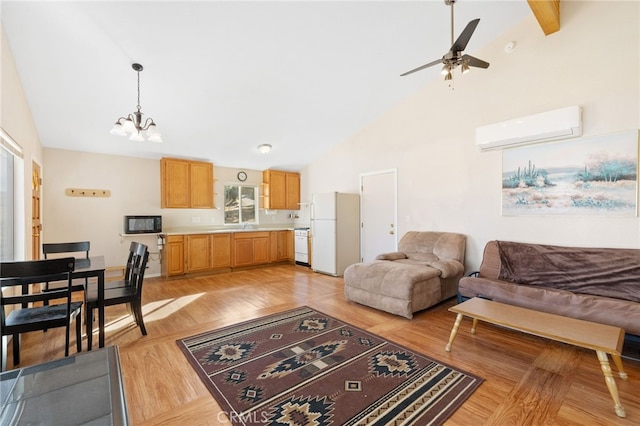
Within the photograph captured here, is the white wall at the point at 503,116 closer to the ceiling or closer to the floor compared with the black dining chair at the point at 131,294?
closer to the ceiling

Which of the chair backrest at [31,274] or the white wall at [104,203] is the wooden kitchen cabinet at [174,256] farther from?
the chair backrest at [31,274]

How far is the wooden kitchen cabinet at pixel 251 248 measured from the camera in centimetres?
596

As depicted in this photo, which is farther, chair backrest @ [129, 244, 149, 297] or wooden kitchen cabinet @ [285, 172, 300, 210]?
wooden kitchen cabinet @ [285, 172, 300, 210]

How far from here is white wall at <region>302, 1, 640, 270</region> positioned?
9.57 ft

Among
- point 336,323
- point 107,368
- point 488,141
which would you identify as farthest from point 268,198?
point 107,368

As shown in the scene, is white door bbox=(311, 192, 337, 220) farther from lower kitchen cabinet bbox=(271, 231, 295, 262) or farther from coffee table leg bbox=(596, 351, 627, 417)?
coffee table leg bbox=(596, 351, 627, 417)

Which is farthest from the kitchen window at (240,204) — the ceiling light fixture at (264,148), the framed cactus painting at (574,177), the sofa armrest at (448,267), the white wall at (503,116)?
the framed cactus painting at (574,177)

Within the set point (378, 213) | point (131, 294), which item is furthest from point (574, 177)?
point (131, 294)

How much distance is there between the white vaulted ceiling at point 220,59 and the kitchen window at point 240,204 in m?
1.72

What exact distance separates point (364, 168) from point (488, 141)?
2.33 metres

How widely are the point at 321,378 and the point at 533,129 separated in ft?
11.9

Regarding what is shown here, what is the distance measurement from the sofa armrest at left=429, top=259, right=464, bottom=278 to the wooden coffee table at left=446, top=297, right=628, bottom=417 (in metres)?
0.93

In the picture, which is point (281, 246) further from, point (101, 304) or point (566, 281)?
point (566, 281)

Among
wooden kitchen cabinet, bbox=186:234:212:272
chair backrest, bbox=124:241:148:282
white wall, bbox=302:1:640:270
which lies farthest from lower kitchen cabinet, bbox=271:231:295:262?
chair backrest, bbox=124:241:148:282
